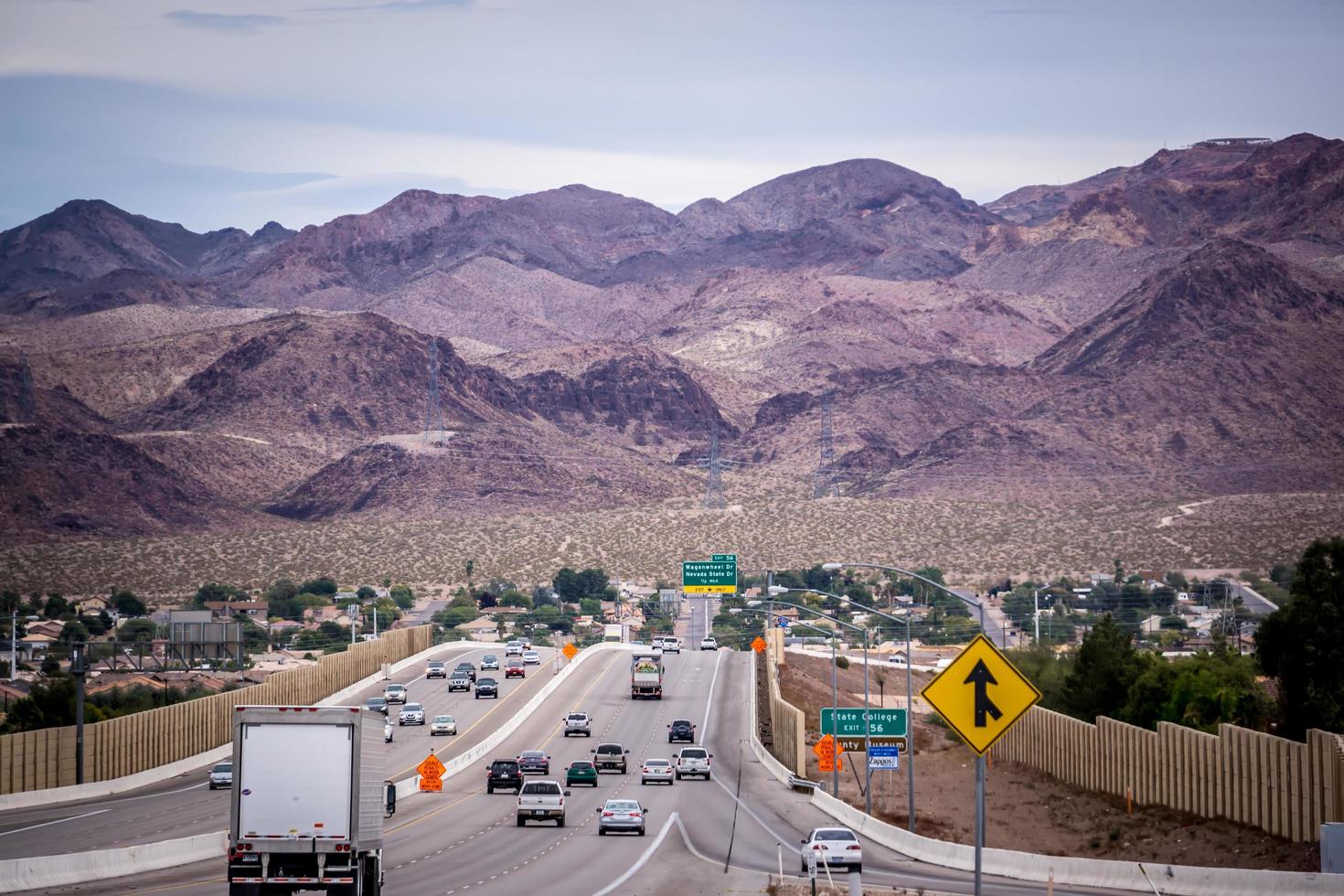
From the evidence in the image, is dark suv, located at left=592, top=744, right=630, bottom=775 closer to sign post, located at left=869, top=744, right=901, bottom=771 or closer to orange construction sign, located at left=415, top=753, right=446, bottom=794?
orange construction sign, located at left=415, top=753, right=446, bottom=794

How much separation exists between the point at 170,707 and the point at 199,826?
20069 mm

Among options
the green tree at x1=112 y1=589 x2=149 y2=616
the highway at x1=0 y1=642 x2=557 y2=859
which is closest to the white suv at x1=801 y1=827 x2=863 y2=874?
the highway at x1=0 y1=642 x2=557 y2=859

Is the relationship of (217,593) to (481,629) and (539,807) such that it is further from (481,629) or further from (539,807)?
(539,807)

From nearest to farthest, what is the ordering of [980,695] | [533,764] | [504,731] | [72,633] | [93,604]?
[980,695] < [533,764] < [504,731] < [72,633] < [93,604]

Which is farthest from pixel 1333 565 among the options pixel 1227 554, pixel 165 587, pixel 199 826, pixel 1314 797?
pixel 165 587

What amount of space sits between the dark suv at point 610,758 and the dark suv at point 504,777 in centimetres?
779

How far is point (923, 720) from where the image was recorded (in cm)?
10575

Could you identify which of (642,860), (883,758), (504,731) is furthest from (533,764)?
(642,860)

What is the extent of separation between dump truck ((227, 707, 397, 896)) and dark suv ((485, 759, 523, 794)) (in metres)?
32.6

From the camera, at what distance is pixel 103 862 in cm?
3631

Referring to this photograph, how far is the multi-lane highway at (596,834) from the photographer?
3725 cm

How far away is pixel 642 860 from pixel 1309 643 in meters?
23.9

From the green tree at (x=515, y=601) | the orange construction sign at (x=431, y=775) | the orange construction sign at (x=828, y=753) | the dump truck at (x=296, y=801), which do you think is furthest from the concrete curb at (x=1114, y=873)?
the green tree at (x=515, y=601)

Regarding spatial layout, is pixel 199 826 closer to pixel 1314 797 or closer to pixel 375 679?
pixel 1314 797
